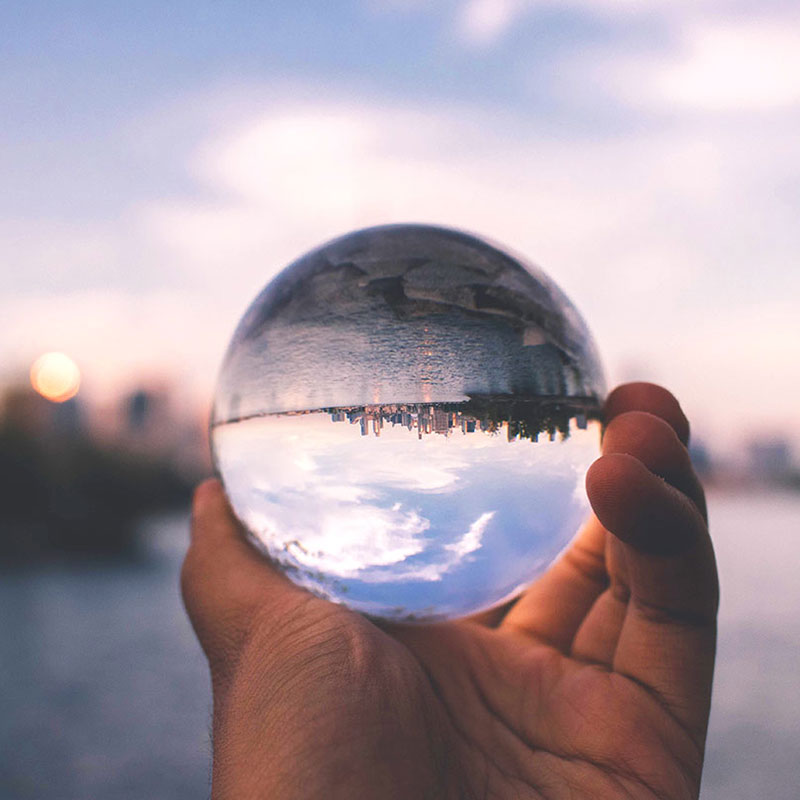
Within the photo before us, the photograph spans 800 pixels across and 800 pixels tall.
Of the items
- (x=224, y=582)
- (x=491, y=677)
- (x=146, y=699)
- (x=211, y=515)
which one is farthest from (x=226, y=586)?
(x=146, y=699)

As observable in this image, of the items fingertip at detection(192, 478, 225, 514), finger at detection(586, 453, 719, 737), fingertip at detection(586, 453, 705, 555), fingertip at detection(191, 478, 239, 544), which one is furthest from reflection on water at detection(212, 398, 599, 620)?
fingertip at detection(192, 478, 225, 514)

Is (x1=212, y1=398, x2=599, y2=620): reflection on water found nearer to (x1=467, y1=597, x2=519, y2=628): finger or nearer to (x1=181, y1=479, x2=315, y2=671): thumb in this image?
(x1=181, y1=479, x2=315, y2=671): thumb

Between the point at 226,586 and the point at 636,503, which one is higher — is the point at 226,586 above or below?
below

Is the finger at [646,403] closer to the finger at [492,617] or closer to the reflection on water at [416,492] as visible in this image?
the reflection on water at [416,492]

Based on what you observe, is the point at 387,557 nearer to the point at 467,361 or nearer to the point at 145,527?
the point at 467,361

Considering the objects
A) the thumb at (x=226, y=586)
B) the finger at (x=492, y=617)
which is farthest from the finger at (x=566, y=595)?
the thumb at (x=226, y=586)

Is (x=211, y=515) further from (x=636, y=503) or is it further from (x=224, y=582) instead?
(x=636, y=503)
